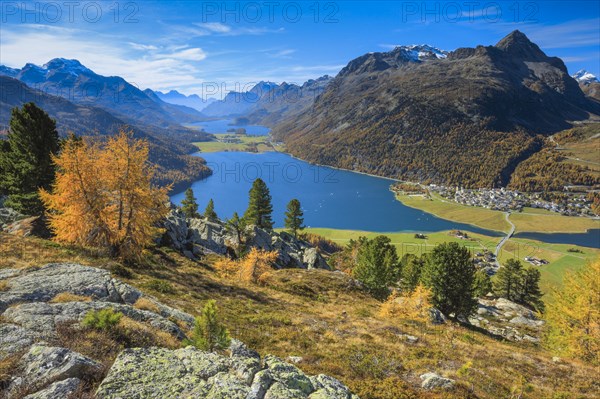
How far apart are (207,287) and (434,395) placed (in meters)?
24.7

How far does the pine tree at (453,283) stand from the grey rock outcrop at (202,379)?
143ft

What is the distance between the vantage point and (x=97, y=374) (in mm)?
7477

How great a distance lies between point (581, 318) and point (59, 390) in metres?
46.3

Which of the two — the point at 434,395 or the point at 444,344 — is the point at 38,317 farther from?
the point at 444,344

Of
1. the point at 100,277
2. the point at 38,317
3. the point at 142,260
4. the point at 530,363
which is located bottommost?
the point at 530,363

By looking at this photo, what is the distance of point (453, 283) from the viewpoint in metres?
46.8

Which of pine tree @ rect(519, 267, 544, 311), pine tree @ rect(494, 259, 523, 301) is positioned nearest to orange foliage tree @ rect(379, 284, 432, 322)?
pine tree @ rect(494, 259, 523, 301)

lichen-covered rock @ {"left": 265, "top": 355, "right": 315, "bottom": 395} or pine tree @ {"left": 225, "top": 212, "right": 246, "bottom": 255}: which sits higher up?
lichen-covered rock @ {"left": 265, "top": 355, "right": 315, "bottom": 395}

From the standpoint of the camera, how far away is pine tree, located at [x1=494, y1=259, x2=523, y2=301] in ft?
302

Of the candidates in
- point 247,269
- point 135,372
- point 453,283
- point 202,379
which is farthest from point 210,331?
point 453,283

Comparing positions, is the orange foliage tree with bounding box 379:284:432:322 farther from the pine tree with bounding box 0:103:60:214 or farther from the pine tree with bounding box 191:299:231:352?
the pine tree with bounding box 0:103:60:214

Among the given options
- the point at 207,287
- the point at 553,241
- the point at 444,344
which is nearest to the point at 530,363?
the point at 444,344

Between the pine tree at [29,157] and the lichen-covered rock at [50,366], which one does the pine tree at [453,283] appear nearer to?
the lichen-covered rock at [50,366]

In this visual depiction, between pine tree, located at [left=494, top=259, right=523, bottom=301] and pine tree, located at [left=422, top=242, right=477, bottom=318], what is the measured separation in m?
57.3
